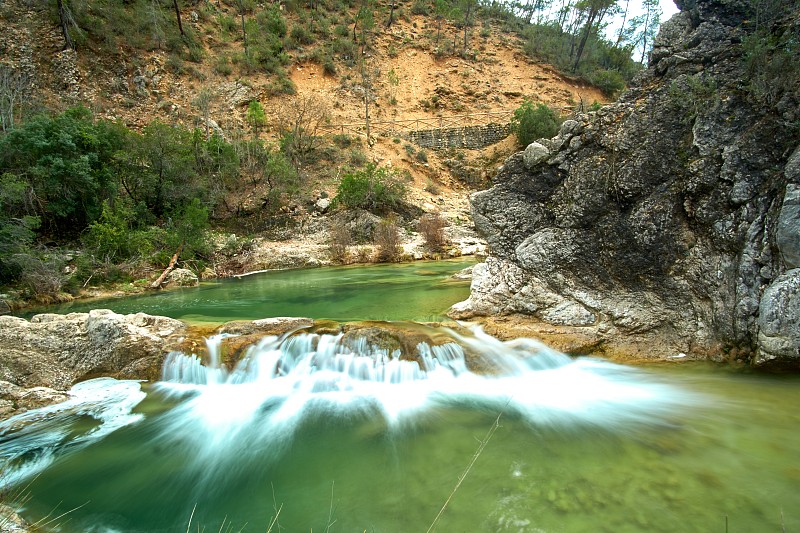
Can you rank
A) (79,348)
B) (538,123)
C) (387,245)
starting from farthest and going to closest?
(538,123) < (387,245) < (79,348)

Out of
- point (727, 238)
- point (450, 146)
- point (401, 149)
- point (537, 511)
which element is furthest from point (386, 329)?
point (450, 146)

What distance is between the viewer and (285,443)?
4.58 meters

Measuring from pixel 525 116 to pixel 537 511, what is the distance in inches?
1290

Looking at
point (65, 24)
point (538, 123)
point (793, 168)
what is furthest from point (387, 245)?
point (65, 24)

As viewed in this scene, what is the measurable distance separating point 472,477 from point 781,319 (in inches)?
167

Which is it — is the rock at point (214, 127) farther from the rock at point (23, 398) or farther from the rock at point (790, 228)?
the rock at point (790, 228)

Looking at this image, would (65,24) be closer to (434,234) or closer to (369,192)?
(369,192)

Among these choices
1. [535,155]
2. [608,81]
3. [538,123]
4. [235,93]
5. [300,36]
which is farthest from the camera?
[608,81]

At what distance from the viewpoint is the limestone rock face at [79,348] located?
5.89 metres

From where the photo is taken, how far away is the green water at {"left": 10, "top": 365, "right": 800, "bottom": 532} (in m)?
3.03

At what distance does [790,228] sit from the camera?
459 cm

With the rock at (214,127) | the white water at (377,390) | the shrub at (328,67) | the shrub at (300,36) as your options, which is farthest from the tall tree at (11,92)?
the shrub at (328,67)

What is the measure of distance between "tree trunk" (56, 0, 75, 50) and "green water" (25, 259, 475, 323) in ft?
88.8

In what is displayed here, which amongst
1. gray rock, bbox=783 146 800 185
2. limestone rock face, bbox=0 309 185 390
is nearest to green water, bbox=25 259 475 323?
limestone rock face, bbox=0 309 185 390
